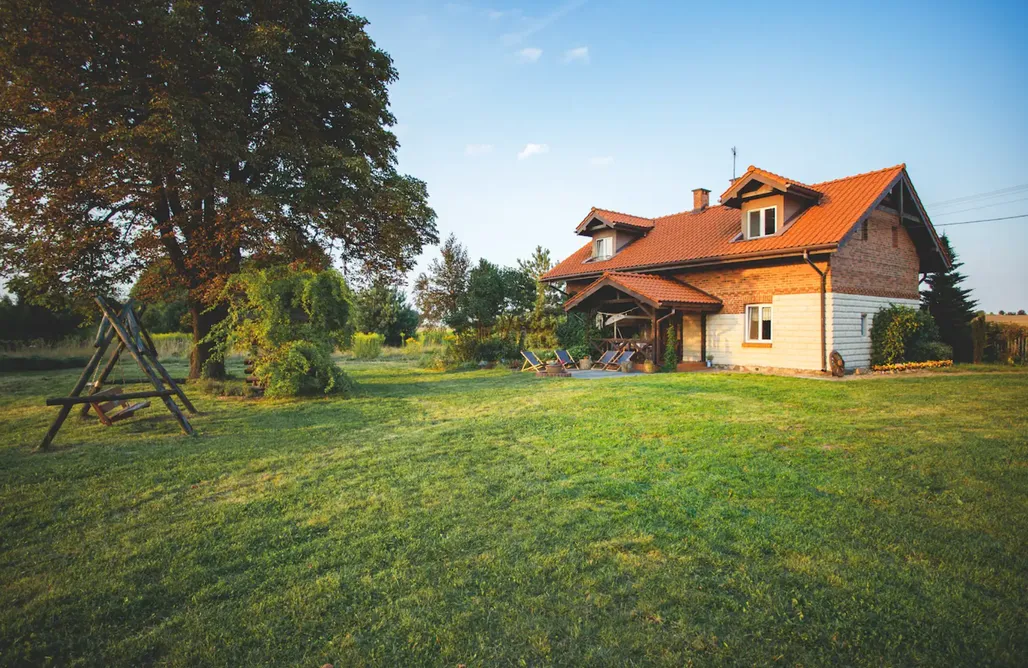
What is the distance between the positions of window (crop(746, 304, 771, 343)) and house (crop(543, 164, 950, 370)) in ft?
0.12

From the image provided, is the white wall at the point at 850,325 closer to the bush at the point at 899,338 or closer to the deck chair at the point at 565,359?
the bush at the point at 899,338

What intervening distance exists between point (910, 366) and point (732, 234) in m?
7.38

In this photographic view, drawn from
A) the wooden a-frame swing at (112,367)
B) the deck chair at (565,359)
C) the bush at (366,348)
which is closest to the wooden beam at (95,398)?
the wooden a-frame swing at (112,367)

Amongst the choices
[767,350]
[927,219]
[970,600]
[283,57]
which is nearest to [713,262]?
[767,350]

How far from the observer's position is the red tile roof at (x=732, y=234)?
16172 millimetres

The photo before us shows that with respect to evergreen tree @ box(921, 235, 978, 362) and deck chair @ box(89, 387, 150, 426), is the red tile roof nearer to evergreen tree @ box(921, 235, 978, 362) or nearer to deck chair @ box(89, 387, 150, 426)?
evergreen tree @ box(921, 235, 978, 362)

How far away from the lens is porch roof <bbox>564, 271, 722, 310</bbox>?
57.4ft

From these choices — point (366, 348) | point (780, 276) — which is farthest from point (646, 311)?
point (366, 348)

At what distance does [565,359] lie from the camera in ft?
62.3

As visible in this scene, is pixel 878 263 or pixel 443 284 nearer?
pixel 878 263

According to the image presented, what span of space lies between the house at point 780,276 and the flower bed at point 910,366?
22.5 inches

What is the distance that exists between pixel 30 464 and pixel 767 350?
18554 mm

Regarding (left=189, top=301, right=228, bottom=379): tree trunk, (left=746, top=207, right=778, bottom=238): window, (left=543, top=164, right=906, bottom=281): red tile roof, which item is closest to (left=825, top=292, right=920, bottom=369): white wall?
(left=543, top=164, right=906, bottom=281): red tile roof

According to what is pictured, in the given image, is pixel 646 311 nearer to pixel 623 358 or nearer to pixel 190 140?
pixel 623 358
